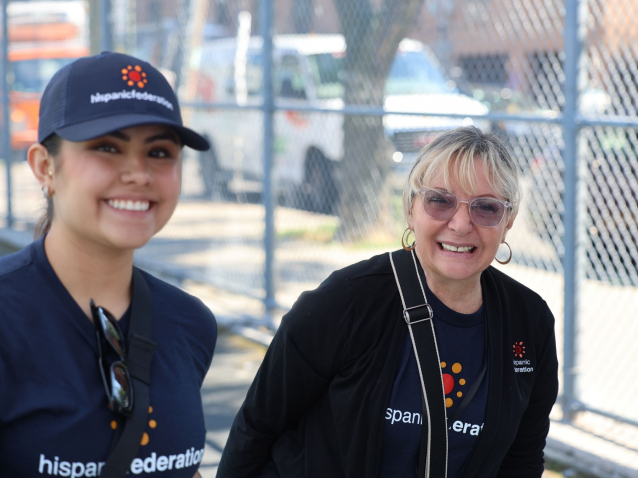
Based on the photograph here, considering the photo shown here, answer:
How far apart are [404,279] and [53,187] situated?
3.24 ft

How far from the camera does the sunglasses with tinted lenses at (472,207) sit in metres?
2.20

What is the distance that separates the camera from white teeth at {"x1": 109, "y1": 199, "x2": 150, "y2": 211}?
1.72 metres

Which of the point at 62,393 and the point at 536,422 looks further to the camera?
the point at 536,422

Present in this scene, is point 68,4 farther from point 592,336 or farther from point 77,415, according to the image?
Result: point 77,415

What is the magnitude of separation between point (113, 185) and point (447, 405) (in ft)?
3.50

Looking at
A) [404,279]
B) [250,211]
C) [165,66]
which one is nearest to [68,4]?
[165,66]

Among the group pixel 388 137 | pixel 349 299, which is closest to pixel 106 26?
pixel 388 137

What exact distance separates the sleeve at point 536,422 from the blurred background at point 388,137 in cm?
72

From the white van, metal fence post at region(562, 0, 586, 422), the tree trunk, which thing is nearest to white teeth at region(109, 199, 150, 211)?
metal fence post at region(562, 0, 586, 422)

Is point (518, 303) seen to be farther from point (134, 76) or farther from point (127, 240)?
point (134, 76)

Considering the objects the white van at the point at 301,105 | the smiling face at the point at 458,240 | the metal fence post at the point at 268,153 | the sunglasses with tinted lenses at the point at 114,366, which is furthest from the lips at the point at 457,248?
the metal fence post at the point at 268,153

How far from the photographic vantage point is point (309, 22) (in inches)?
245

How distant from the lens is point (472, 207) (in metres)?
2.20

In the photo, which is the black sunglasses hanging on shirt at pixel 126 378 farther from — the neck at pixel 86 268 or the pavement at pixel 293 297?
the pavement at pixel 293 297
